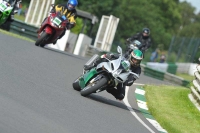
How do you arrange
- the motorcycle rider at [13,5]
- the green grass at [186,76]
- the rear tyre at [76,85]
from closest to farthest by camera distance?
the rear tyre at [76,85] → the motorcycle rider at [13,5] → the green grass at [186,76]

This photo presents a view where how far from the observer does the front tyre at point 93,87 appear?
13438 mm

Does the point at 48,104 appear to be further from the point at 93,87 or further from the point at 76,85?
the point at 76,85

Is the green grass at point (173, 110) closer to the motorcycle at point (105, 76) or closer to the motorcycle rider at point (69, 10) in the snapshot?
the motorcycle at point (105, 76)

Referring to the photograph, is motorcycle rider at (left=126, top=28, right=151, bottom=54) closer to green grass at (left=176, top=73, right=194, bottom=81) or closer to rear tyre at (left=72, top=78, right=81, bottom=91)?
rear tyre at (left=72, top=78, right=81, bottom=91)

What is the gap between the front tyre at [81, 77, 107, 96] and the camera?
13.4 metres

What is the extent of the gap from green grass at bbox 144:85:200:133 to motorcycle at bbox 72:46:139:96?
1.14 m

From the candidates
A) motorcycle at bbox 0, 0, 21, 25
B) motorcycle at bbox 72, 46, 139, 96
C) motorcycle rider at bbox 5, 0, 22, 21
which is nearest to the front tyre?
motorcycle at bbox 72, 46, 139, 96

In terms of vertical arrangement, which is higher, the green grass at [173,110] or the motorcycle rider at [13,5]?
the motorcycle rider at [13,5]

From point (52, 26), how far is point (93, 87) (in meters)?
8.40

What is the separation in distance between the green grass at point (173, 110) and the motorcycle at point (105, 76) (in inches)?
44.8

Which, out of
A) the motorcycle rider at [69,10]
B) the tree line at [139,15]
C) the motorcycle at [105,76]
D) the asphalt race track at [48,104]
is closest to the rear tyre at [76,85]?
the asphalt race track at [48,104]

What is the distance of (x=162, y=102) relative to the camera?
55.9ft

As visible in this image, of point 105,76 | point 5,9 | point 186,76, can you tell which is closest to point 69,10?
point 5,9

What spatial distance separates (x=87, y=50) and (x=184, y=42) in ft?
26.2
